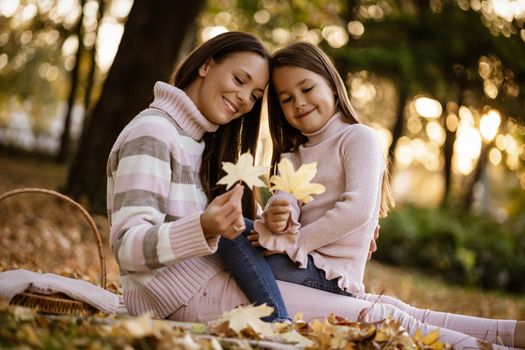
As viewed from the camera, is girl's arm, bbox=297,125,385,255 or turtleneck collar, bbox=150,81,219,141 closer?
girl's arm, bbox=297,125,385,255

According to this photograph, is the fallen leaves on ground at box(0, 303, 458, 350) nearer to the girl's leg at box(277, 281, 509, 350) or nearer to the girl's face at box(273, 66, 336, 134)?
the girl's leg at box(277, 281, 509, 350)

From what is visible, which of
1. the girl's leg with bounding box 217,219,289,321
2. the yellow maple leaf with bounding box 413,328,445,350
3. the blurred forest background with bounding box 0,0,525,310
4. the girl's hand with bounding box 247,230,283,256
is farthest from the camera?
the blurred forest background with bounding box 0,0,525,310

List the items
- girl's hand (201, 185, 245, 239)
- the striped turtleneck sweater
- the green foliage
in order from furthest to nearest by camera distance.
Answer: the green foliage → the striped turtleneck sweater → girl's hand (201, 185, 245, 239)

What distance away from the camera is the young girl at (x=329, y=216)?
260 cm

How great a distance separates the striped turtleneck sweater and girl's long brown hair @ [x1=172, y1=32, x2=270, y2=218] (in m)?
0.08

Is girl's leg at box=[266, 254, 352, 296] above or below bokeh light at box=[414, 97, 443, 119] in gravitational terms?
below

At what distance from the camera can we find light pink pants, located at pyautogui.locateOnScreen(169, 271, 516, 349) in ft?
8.53

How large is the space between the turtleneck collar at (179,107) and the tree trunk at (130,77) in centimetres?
429

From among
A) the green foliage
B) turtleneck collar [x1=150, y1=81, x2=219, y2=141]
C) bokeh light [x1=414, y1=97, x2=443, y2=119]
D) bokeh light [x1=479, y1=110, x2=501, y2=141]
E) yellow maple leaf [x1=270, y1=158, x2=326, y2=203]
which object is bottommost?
the green foliage

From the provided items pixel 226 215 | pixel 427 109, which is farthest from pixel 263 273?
pixel 427 109

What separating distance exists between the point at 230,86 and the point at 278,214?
2.33ft

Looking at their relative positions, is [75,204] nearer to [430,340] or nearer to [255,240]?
[255,240]

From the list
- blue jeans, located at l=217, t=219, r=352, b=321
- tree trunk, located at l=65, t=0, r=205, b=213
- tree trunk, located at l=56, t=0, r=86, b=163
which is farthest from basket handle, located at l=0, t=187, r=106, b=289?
tree trunk, located at l=56, t=0, r=86, b=163

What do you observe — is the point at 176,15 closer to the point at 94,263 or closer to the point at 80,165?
the point at 80,165
